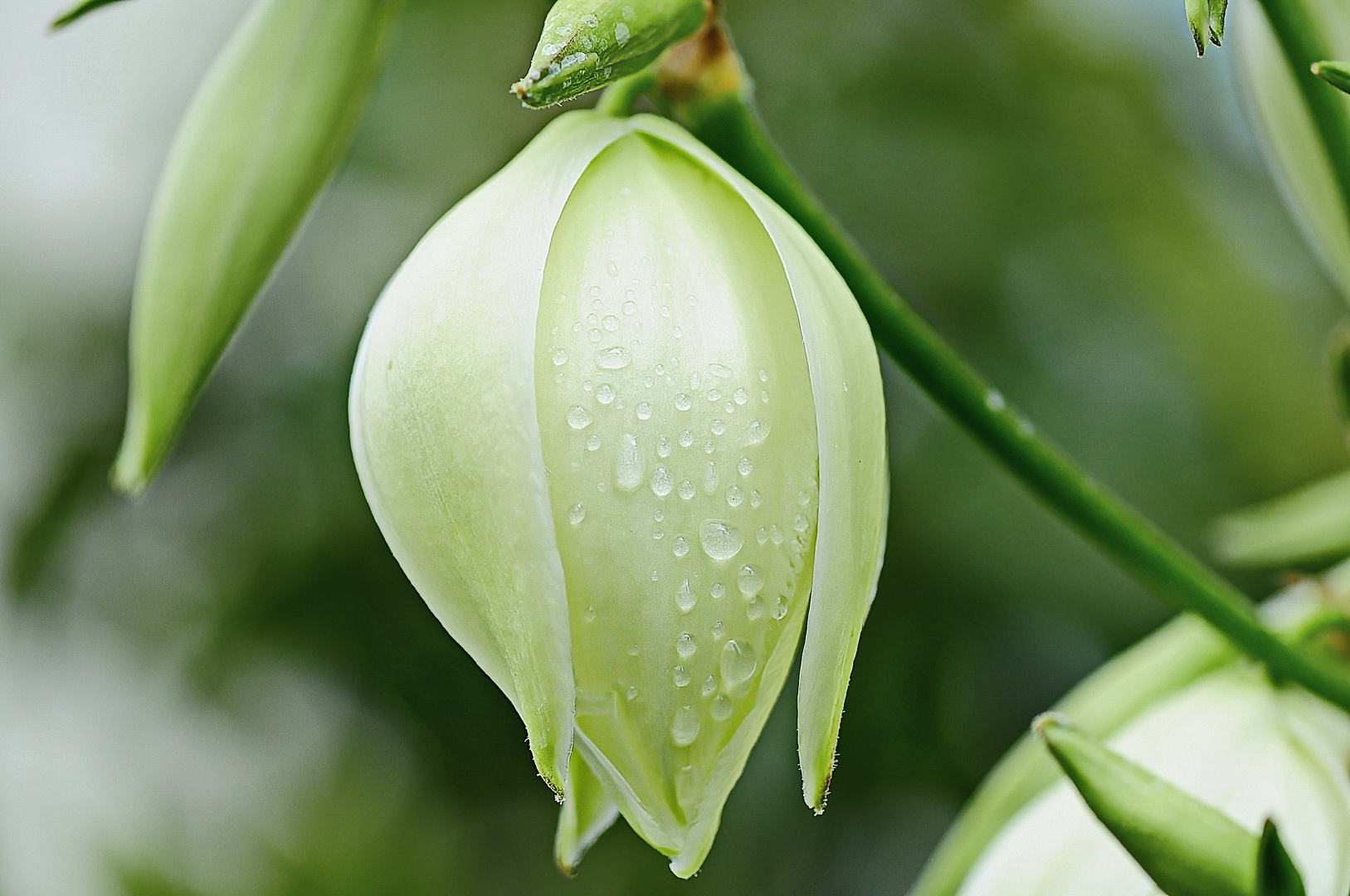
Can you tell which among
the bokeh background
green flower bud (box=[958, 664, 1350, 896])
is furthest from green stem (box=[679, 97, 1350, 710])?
the bokeh background

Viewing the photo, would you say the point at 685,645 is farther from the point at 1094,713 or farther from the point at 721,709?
the point at 1094,713

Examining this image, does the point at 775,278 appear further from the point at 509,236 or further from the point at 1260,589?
the point at 1260,589

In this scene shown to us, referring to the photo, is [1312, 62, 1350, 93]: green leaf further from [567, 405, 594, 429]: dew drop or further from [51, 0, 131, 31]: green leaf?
[51, 0, 131, 31]: green leaf

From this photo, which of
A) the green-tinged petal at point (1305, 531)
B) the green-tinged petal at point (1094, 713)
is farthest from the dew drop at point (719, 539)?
the green-tinged petal at point (1305, 531)

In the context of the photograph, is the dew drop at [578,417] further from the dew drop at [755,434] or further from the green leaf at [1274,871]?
the green leaf at [1274,871]

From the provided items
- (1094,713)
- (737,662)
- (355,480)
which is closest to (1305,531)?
(1094,713)

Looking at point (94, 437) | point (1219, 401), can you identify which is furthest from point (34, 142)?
point (1219, 401)
